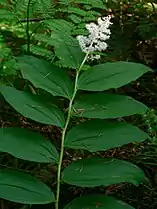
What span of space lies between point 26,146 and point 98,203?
0.20 metres

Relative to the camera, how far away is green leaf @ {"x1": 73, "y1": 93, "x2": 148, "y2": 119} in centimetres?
109

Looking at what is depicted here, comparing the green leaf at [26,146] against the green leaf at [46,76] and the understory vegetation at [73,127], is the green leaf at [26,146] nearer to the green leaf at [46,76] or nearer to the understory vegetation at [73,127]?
the understory vegetation at [73,127]

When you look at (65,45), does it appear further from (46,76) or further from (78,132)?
(78,132)

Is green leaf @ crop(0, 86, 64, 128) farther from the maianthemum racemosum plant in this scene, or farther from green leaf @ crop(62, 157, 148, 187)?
green leaf @ crop(62, 157, 148, 187)

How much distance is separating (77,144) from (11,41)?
3.48ft

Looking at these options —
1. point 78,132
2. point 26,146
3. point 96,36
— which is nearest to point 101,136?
point 78,132

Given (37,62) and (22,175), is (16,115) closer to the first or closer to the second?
(37,62)

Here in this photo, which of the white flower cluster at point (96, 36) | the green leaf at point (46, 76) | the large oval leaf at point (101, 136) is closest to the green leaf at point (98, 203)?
the large oval leaf at point (101, 136)

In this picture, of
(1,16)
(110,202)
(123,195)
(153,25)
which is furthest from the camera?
(153,25)

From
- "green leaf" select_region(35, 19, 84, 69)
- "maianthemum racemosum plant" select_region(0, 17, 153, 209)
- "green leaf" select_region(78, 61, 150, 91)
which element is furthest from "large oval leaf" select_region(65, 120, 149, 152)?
"green leaf" select_region(35, 19, 84, 69)

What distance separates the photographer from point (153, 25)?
91.4 inches

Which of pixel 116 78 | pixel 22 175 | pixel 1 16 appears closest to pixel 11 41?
pixel 1 16

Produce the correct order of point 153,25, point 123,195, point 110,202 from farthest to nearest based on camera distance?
point 153,25 < point 123,195 < point 110,202

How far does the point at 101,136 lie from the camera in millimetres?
1053
